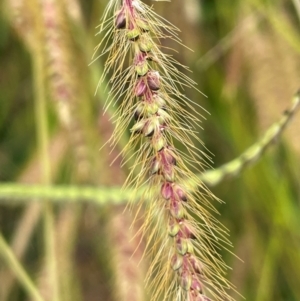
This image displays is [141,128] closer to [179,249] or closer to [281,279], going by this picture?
[179,249]

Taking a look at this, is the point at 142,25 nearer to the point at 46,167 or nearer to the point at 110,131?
the point at 46,167

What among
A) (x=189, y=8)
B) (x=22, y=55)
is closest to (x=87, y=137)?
(x=189, y=8)

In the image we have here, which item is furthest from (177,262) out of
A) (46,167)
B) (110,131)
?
(110,131)

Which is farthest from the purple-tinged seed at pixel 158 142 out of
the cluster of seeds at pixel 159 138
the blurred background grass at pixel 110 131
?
the blurred background grass at pixel 110 131

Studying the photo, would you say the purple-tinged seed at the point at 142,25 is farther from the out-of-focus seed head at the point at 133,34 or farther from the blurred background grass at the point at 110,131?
the blurred background grass at the point at 110,131

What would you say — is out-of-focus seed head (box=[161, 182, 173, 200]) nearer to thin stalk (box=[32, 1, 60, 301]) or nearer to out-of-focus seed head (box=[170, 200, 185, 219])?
out-of-focus seed head (box=[170, 200, 185, 219])

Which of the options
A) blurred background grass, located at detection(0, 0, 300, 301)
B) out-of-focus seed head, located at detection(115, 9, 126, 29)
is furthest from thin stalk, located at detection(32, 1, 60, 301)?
out-of-focus seed head, located at detection(115, 9, 126, 29)
